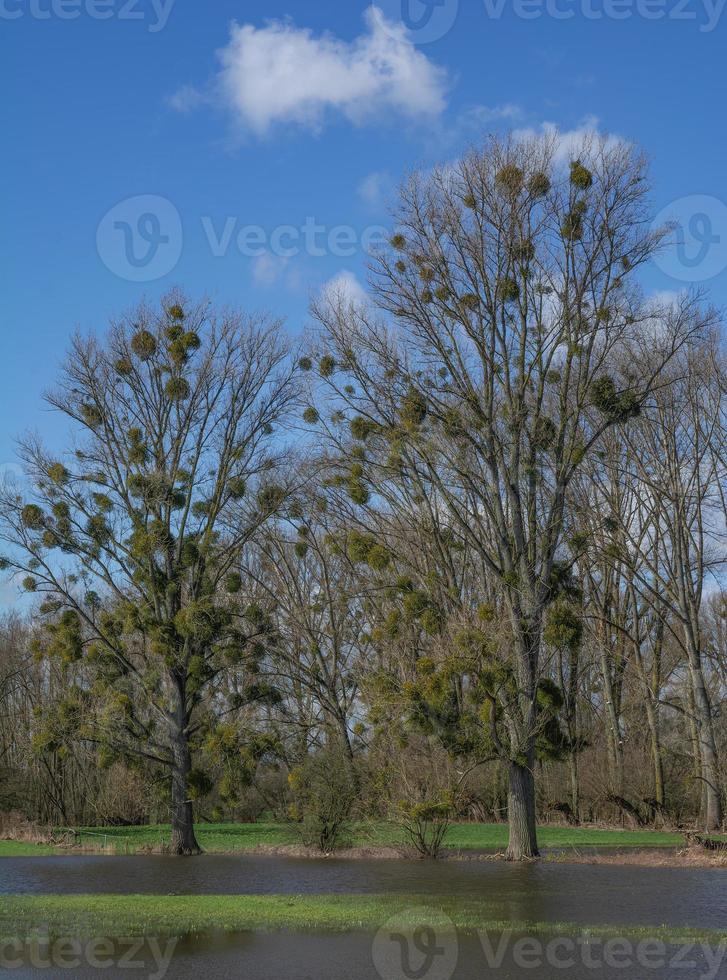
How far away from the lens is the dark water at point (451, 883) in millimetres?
15367

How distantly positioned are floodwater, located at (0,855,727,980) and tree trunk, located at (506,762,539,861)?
3.14 ft

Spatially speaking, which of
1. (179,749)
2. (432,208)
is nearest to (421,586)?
(179,749)

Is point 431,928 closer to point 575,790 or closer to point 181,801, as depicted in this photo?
point 181,801

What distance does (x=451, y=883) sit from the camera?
63.4ft

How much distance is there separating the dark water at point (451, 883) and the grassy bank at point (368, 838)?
2.06m

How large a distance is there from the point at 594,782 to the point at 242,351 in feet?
71.5

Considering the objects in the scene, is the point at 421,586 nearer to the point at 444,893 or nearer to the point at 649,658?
the point at 444,893

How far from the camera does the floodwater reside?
11.0 meters

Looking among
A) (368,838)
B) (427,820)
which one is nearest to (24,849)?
(368,838)

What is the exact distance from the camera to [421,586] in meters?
31.4

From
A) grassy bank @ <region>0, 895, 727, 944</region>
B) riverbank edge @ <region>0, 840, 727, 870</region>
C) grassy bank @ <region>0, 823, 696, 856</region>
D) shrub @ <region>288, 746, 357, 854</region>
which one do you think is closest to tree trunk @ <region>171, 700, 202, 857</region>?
riverbank edge @ <region>0, 840, 727, 870</region>

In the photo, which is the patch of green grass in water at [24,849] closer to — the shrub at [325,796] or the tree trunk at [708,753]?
the shrub at [325,796]

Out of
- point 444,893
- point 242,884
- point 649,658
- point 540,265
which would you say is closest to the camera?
point 444,893

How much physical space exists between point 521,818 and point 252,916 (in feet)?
37.6
